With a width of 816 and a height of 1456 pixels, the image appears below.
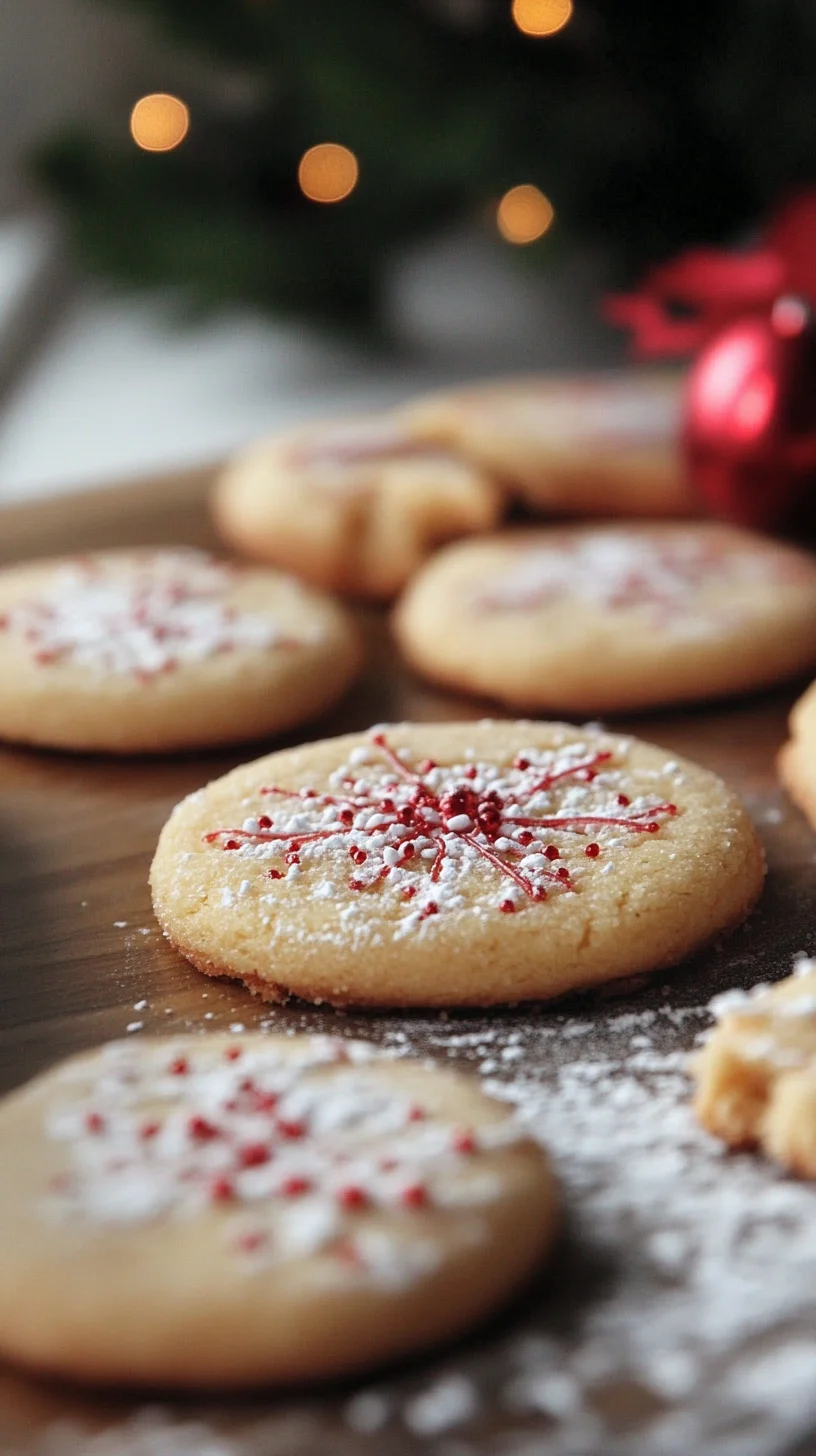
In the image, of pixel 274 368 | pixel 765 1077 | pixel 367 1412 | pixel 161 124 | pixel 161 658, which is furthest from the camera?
pixel 274 368

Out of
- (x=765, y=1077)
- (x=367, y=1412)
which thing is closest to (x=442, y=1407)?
(x=367, y=1412)

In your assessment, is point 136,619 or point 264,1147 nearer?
point 264,1147

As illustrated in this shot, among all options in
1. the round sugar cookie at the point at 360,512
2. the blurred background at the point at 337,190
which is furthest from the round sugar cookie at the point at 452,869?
the blurred background at the point at 337,190

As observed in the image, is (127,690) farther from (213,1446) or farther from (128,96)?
(128,96)

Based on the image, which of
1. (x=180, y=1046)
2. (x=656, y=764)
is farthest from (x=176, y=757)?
(x=180, y=1046)

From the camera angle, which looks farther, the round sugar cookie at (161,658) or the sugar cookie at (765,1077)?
the round sugar cookie at (161,658)

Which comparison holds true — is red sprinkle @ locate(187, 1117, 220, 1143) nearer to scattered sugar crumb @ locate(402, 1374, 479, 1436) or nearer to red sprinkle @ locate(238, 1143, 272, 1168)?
red sprinkle @ locate(238, 1143, 272, 1168)

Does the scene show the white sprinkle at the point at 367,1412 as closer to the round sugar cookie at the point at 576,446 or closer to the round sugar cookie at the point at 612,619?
the round sugar cookie at the point at 612,619

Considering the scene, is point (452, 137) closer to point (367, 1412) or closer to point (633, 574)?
point (633, 574)
